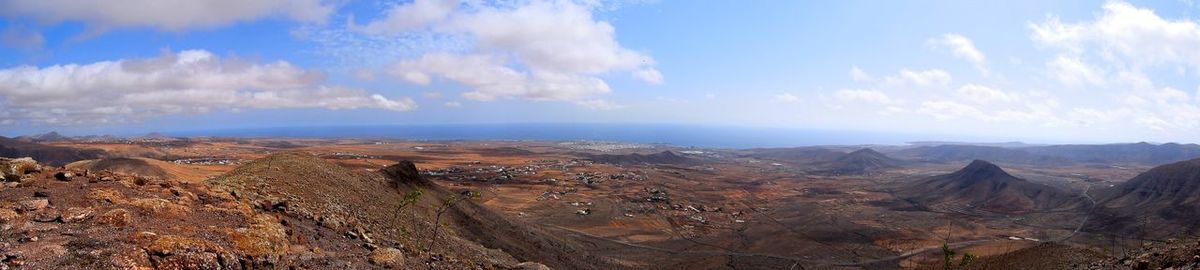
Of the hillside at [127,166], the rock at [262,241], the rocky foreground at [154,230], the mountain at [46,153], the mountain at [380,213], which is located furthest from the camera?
the mountain at [46,153]

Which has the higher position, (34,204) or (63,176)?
(63,176)

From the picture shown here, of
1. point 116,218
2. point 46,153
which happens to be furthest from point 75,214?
point 46,153

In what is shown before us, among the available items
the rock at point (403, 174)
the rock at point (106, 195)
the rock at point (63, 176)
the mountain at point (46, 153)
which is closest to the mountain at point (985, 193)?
the rock at point (403, 174)

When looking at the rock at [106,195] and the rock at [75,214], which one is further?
the rock at [106,195]

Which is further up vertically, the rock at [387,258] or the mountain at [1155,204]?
the rock at [387,258]

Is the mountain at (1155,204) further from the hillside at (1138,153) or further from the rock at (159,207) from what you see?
the hillside at (1138,153)

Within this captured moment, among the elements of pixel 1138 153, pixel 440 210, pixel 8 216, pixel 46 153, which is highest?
pixel 8 216

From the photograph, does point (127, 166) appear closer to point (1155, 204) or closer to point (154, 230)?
point (154, 230)
